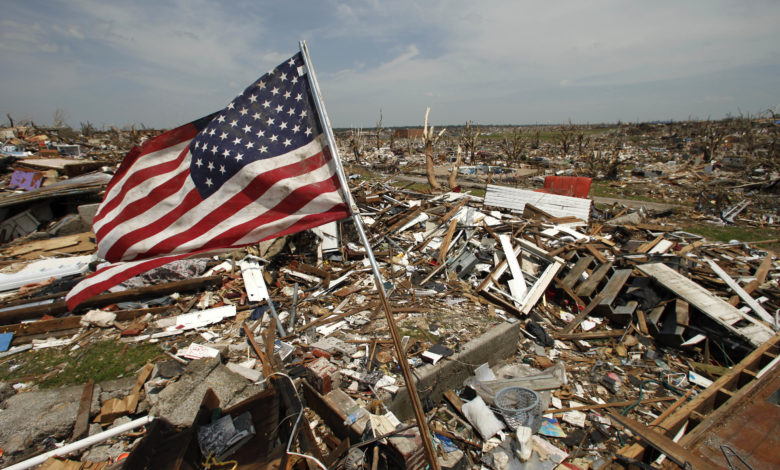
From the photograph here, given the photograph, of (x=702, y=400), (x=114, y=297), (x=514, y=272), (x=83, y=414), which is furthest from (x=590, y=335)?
(x=114, y=297)

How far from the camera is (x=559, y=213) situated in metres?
9.69

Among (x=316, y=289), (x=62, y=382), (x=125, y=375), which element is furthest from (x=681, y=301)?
(x=62, y=382)

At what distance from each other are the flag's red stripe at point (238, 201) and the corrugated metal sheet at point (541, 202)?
8.86 m

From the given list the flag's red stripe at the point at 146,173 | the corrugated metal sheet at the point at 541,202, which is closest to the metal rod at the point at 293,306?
the flag's red stripe at the point at 146,173

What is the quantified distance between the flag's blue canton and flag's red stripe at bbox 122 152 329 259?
140 millimetres

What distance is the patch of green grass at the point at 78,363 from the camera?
14.6 feet

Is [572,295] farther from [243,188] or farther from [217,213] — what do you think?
[217,213]

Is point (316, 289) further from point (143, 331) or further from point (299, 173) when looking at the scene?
point (299, 173)

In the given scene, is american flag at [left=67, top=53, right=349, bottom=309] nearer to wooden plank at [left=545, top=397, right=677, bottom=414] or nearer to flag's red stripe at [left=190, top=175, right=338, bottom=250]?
flag's red stripe at [left=190, top=175, right=338, bottom=250]

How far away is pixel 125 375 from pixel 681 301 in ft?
28.0

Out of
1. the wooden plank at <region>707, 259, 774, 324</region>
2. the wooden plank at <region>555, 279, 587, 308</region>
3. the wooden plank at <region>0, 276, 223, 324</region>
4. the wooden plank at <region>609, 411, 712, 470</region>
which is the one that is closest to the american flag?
the wooden plank at <region>609, 411, 712, 470</region>

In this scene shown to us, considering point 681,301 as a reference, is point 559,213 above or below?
above

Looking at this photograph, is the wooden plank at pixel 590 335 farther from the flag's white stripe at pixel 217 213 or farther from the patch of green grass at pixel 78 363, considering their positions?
the patch of green grass at pixel 78 363

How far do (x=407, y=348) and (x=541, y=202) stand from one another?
24.3 feet
